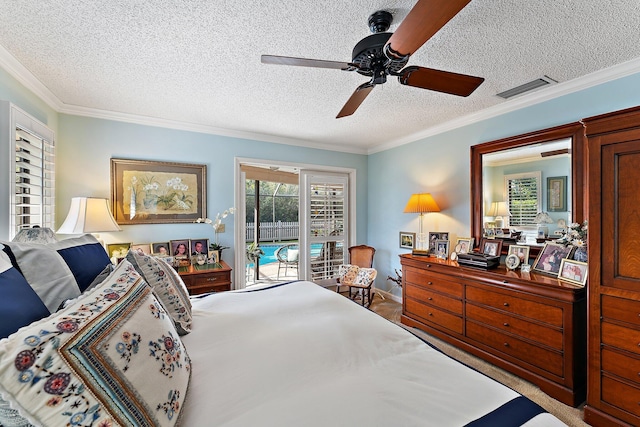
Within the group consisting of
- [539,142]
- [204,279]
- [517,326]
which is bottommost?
[517,326]

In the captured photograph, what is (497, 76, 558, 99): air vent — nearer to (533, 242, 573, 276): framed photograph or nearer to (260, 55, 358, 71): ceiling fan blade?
(533, 242, 573, 276): framed photograph

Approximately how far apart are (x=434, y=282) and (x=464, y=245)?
1.86ft

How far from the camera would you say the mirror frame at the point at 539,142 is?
2.29m

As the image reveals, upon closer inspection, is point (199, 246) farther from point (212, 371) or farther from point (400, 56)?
point (400, 56)

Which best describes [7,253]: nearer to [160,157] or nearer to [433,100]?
[160,157]

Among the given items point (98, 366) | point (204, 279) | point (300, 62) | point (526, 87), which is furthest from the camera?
point (204, 279)

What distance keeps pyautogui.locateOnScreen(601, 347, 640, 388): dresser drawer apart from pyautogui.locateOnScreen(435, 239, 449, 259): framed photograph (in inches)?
59.5

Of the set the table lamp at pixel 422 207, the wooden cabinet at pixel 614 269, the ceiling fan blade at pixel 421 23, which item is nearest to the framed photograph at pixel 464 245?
the table lamp at pixel 422 207

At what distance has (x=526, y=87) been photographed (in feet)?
7.88

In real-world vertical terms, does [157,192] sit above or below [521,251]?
above

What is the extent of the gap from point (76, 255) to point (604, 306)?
2.91 m

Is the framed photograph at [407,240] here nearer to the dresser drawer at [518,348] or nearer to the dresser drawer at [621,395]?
the dresser drawer at [518,348]

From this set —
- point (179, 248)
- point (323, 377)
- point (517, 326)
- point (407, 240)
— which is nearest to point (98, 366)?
point (323, 377)

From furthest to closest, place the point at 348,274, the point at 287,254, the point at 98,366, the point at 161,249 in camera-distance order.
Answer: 1. the point at 287,254
2. the point at 348,274
3. the point at 161,249
4. the point at 98,366
